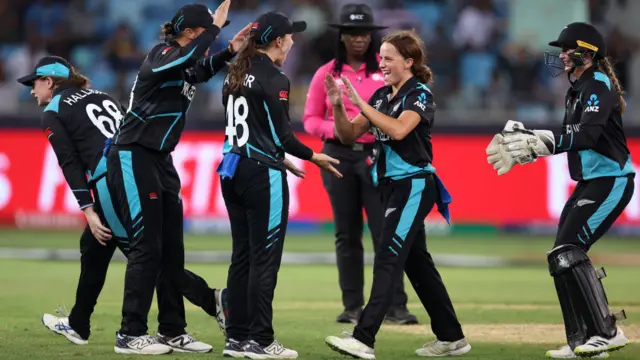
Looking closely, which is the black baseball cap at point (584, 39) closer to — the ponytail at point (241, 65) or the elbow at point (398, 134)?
the elbow at point (398, 134)

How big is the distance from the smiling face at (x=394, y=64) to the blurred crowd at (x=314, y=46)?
32.5 feet

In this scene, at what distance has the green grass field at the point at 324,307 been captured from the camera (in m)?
7.99

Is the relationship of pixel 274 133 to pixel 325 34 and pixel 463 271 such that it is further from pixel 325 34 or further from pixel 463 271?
pixel 325 34

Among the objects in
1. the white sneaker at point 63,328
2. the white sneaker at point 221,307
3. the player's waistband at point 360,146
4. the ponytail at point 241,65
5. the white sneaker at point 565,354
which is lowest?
the white sneaker at point 63,328

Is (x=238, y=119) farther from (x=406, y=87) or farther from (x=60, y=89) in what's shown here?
(x=60, y=89)

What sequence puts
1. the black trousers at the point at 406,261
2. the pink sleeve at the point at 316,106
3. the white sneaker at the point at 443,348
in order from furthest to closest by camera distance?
1. the pink sleeve at the point at 316,106
2. the white sneaker at the point at 443,348
3. the black trousers at the point at 406,261

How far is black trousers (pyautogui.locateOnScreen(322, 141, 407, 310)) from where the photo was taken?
969 cm

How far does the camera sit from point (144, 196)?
7.55 m

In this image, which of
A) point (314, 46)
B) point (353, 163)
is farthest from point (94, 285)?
point (314, 46)

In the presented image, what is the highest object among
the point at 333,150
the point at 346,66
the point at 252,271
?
the point at 346,66

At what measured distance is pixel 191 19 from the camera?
7.54m

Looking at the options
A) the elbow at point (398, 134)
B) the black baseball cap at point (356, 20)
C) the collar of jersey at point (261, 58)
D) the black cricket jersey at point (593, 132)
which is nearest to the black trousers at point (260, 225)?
the collar of jersey at point (261, 58)

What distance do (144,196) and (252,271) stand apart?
93cm

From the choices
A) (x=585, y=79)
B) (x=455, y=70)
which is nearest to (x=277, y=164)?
(x=585, y=79)
